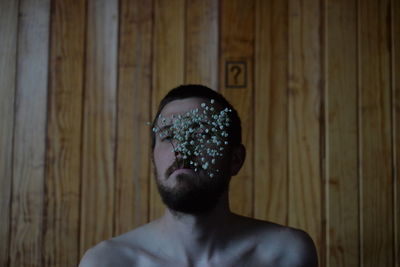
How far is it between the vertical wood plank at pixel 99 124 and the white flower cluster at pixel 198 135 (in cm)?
61

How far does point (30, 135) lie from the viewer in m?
2.31

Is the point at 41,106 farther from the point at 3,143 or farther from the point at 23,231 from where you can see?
the point at 23,231

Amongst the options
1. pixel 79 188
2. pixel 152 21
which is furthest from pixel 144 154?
pixel 152 21

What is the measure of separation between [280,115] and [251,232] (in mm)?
608

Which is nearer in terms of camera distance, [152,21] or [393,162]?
[393,162]

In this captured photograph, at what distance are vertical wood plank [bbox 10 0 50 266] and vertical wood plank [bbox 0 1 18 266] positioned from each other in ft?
0.08

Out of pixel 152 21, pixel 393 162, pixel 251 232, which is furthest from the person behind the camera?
pixel 152 21

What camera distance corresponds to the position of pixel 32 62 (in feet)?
7.69

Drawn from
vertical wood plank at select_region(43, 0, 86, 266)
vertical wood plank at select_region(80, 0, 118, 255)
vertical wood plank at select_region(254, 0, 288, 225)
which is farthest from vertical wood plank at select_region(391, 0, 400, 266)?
vertical wood plank at select_region(43, 0, 86, 266)

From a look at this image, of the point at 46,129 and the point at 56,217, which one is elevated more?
the point at 46,129

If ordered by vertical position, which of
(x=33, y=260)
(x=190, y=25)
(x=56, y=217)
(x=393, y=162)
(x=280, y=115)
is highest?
(x=190, y=25)

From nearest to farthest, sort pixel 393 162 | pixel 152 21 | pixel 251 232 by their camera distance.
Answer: pixel 251 232 < pixel 393 162 < pixel 152 21

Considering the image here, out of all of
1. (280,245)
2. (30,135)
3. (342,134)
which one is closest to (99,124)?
(30,135)

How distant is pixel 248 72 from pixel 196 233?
0.83 metres
